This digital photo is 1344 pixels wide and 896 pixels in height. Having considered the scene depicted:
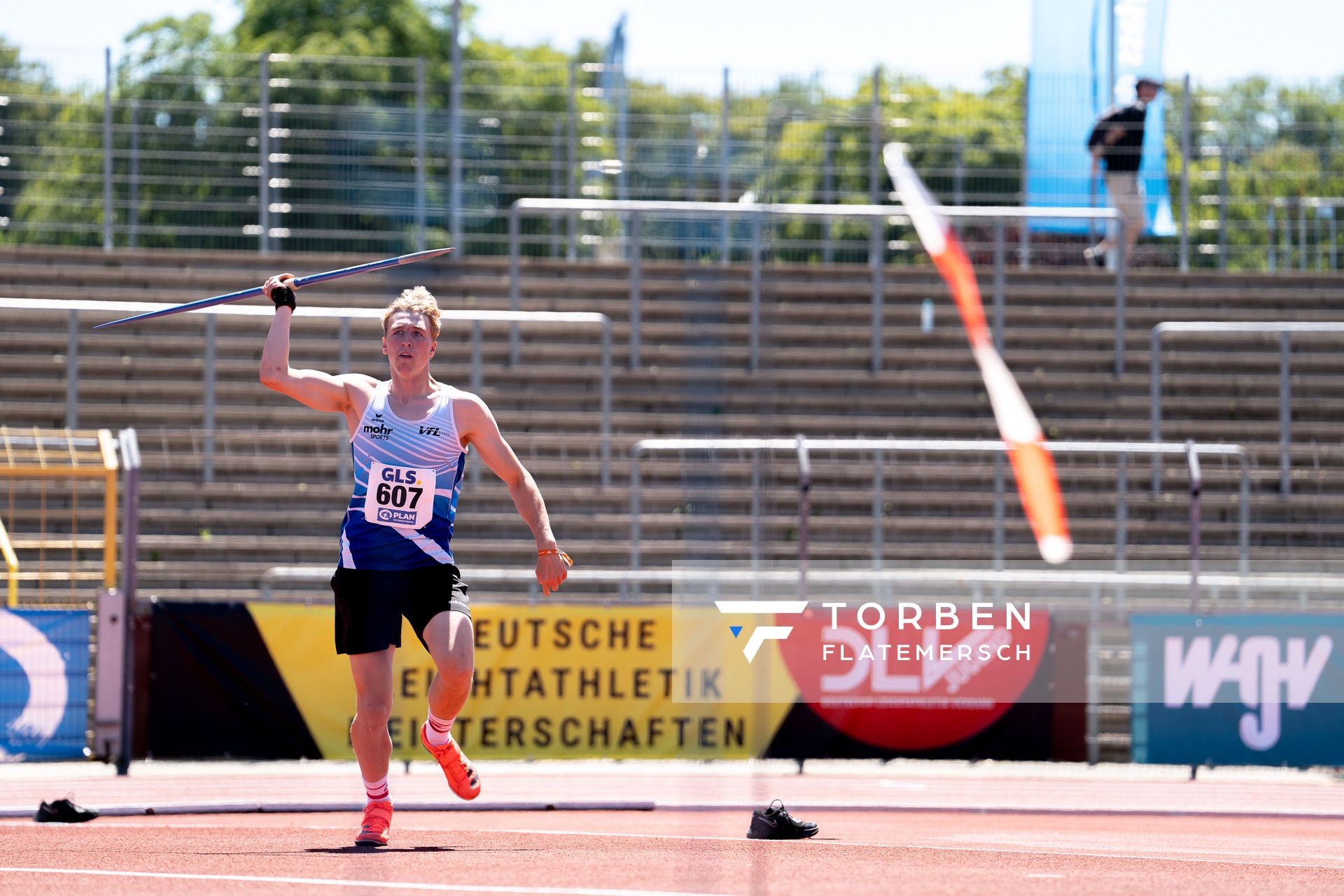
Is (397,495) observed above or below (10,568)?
above

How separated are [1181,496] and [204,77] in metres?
11.9

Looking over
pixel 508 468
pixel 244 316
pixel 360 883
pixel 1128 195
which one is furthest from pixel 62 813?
pixel 1128 195

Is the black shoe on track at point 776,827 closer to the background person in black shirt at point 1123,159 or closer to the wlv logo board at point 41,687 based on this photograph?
the wlv logo board at point 41,687

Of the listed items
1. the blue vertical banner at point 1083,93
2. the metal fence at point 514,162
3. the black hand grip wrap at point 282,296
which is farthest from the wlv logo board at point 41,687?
the blue vertical banner at point 1083,93

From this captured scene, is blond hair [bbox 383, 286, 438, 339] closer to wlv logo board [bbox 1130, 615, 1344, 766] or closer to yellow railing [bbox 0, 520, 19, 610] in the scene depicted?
yellow railing [bbox 0, 520, 19, 610]

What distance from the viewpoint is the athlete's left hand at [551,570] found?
23.3 feet

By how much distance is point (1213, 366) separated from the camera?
1886cm

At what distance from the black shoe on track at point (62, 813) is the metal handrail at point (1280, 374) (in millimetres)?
10676

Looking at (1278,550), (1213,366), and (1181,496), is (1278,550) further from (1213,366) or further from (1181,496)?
(1213,366)

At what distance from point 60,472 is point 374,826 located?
5744 millimetres

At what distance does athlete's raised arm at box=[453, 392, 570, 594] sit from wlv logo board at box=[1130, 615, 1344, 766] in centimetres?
650

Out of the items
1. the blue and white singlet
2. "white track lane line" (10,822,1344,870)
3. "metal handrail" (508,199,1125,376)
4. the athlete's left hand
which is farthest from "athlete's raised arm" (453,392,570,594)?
"metal handrail" (508,199,1125,376)

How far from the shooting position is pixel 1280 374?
18.6 meters

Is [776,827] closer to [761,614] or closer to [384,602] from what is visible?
[384,602]
